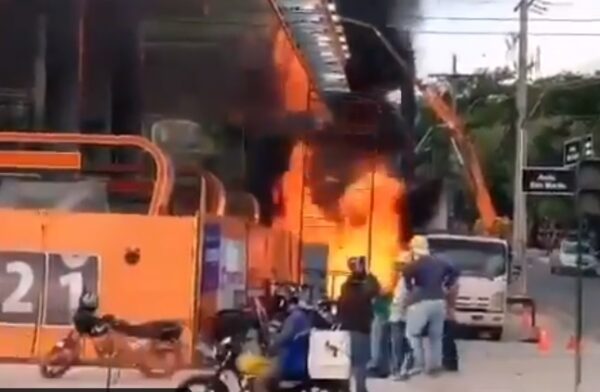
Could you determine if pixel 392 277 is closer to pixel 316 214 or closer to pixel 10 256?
pixel 316 214

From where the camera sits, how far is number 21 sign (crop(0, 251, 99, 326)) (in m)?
13.1

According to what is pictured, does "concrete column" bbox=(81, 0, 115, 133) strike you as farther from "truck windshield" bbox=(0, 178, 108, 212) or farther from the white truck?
Answer: "truck windshield" bbox=(0, 178, 108, 212)

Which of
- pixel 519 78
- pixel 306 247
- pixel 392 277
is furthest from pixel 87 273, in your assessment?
pixel 519 78

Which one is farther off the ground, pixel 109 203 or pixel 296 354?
pixel 109 203

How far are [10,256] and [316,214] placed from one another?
1209 centimetres

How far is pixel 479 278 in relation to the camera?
85.7ft

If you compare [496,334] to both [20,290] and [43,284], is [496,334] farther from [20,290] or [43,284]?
[43,284]

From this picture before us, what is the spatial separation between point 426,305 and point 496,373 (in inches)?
71.9

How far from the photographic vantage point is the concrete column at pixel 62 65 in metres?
23.3

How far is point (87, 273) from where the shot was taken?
13133 millimetres

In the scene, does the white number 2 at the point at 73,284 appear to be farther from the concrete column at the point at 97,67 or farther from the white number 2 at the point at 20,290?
the concrete column at the point at 97,67

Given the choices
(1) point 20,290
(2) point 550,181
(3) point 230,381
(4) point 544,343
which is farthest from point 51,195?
(4) point 544,343

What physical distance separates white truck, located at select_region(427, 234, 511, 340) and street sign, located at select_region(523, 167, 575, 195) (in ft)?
22.5

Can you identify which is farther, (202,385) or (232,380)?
(202,385)
